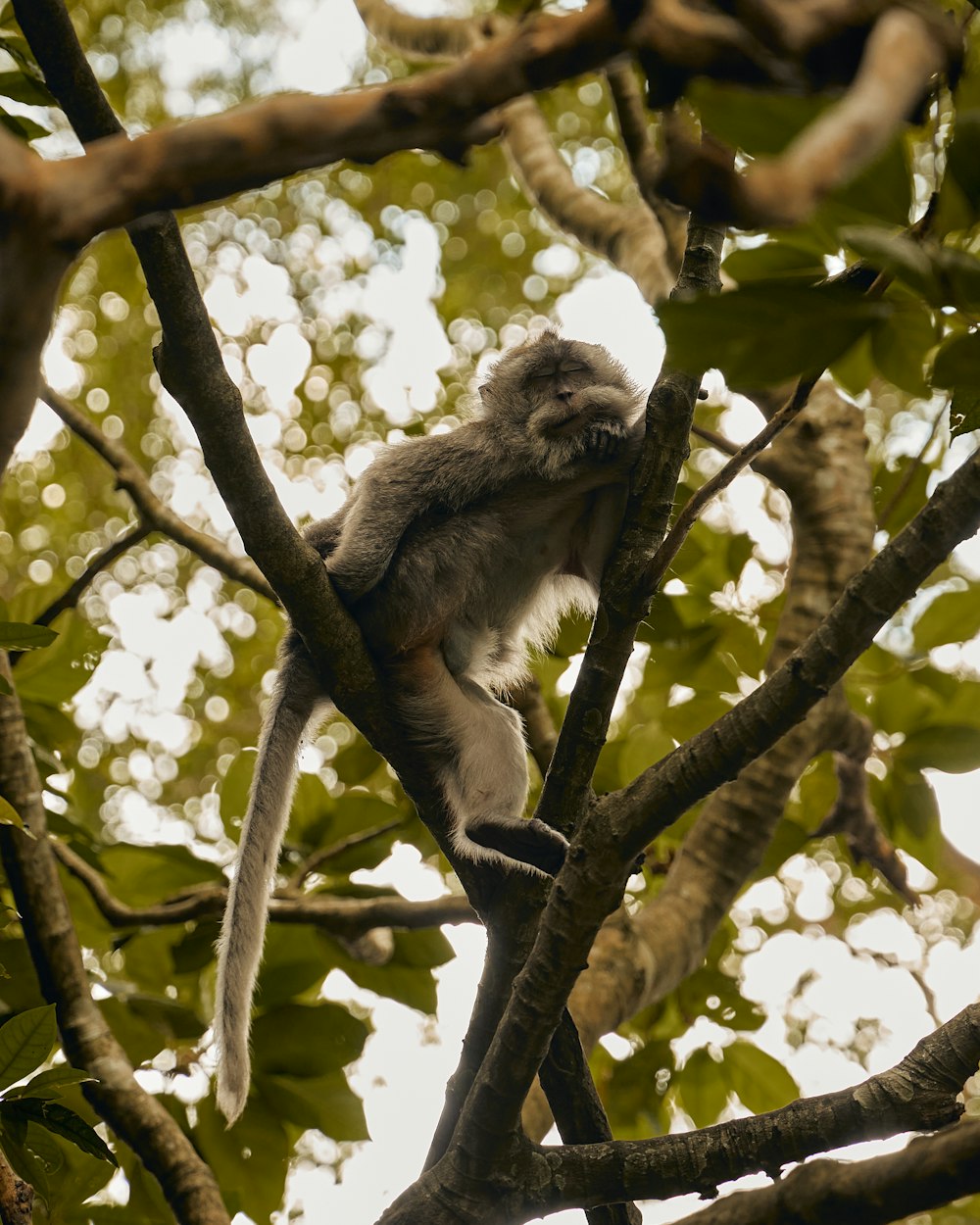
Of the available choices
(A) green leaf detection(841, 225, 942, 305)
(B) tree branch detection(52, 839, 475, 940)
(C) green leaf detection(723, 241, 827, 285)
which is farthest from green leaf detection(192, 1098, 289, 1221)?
(A) green leaf detection(841, 225, 942, 305)

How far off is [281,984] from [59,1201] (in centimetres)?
100

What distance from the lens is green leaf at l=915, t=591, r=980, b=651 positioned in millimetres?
3582

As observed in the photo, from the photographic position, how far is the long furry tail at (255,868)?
9.88ft

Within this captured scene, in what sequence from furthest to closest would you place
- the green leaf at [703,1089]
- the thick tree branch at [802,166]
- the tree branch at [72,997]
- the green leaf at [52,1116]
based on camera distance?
the green leaf at [703,1089], the tree branch at [72,997], the green leaf at [52,1116], the thick tree branch at [802,166]

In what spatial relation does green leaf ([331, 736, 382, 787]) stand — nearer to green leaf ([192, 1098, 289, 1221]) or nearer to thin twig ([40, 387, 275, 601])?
thin twig ([40, 387, 275, 601])

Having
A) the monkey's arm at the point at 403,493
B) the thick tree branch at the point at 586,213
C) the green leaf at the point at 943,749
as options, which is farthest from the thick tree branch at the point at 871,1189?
the thick tree branch at the point at 586,213

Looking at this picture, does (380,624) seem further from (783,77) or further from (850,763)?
(783,77)

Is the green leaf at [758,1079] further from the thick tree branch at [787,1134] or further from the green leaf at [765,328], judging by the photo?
the green leaf at [765,328]

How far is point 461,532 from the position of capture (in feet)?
12.5

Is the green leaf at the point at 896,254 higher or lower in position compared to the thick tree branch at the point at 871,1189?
higher

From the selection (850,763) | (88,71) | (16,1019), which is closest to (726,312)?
(88,71)

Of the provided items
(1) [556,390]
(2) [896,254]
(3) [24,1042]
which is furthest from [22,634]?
(1) [556,390]

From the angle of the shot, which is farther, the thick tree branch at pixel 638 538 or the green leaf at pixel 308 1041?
the green leaf at pixel 308 1041

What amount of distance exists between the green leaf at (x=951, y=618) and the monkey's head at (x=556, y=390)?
117cm
